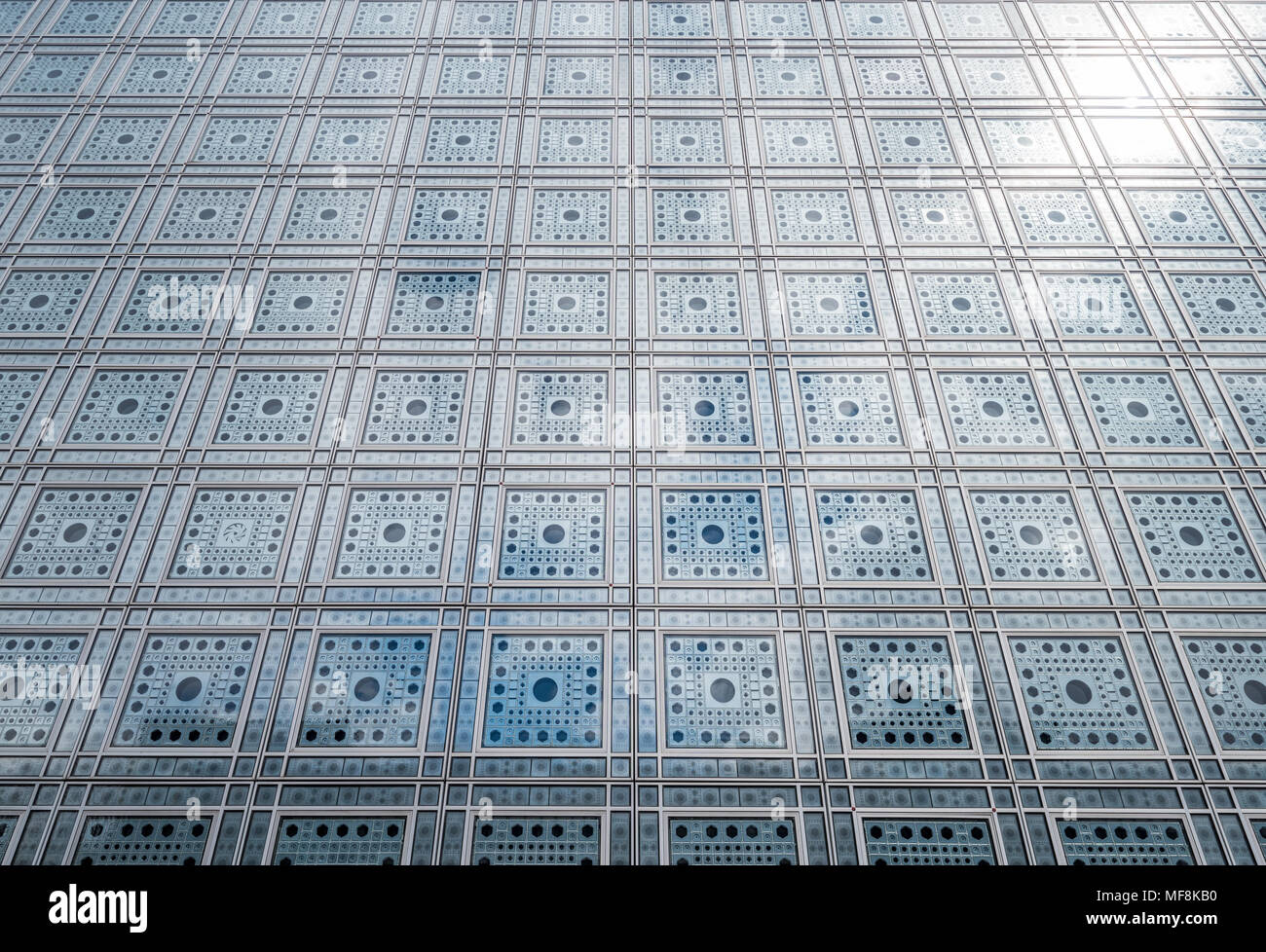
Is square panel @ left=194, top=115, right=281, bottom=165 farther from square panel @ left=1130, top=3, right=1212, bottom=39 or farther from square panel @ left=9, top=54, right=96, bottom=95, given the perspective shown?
square panel @ left=1130, top=3, right=1212, bottom=39

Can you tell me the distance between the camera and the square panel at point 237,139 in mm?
6652

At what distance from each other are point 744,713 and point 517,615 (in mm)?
1283

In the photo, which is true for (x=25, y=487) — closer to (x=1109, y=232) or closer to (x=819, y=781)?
(x=819, y=781)

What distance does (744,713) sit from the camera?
4.29 metres

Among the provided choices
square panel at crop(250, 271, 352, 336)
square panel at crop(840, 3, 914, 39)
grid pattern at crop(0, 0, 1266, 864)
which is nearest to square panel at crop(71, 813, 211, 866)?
grid pattern at crop(0, 0, 1266, 864)

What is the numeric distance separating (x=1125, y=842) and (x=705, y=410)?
3.10 metres

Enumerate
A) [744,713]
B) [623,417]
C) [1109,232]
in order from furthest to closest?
[1109,232], [623,417], [744,713]

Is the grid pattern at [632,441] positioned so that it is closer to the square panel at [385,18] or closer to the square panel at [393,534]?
the square panel at [393,534]

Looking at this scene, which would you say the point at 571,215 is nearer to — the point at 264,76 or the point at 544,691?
the point at 264,76

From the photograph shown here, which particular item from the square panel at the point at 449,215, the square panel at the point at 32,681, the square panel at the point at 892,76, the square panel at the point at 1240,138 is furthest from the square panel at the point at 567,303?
the square panel at the point at 1240,138

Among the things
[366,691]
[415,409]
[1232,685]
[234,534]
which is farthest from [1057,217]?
[234,534]

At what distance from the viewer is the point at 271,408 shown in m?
5.32

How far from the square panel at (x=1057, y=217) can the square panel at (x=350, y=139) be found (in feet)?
15.8
